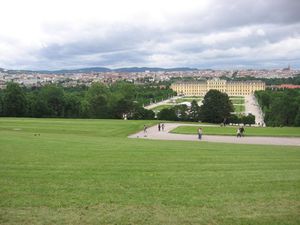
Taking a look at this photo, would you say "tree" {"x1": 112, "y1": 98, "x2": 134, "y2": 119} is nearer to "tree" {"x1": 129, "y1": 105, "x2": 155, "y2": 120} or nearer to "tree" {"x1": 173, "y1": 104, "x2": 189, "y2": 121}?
"tree" {"x1": 129, "y1": 105, "x2": 155, "y2": 120}

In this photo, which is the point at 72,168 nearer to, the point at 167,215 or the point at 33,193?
the point at 33,193

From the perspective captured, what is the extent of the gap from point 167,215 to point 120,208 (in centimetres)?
125

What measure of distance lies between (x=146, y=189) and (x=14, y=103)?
223ft

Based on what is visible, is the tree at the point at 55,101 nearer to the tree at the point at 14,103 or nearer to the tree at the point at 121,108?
the tree at the point at 14,103

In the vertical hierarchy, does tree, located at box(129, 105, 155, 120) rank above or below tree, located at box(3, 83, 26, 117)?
below

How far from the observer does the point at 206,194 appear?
11422 millimetres

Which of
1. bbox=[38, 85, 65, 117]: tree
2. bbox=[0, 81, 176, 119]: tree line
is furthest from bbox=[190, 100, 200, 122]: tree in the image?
bbox=[38, 85, 65, 117]: tree

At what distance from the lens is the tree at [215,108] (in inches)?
2987

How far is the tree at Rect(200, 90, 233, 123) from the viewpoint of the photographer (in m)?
75.9

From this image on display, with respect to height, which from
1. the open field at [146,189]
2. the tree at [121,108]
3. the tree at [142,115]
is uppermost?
the tree at [121,108]

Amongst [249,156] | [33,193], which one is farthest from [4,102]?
[33,193]

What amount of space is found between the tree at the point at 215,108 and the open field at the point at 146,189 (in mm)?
56612

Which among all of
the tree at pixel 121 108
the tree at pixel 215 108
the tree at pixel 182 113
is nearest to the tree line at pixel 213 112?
the tree at pixel 215 108

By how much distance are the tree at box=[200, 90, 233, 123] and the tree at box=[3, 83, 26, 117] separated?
111 ft
